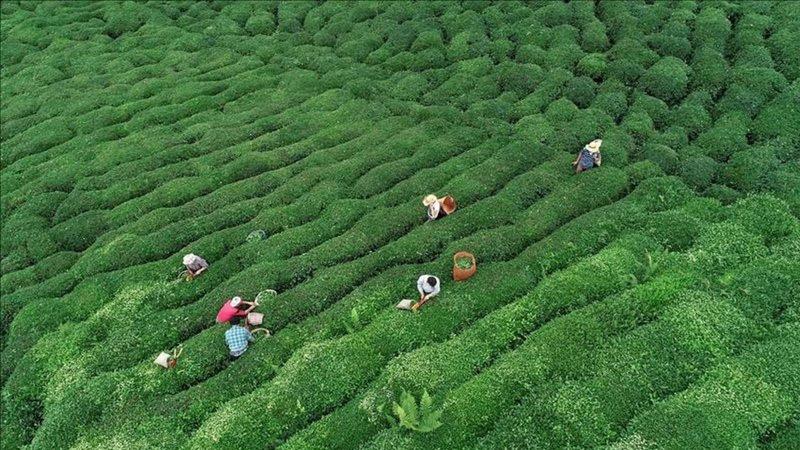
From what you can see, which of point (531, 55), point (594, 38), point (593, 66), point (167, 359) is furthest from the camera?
point (531, 55)

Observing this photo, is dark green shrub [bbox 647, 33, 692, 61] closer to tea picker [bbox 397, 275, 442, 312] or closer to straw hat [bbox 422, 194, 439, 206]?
straw hat [bbox 422, 194, 439, 206]

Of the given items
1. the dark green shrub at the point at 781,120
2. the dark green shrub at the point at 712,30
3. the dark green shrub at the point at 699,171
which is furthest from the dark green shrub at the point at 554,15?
the dark green shrub at the point at 699,171

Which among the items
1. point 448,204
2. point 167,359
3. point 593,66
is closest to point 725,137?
point 593,66

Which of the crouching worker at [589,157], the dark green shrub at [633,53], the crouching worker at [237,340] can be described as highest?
the dark green shrub at [633,53]

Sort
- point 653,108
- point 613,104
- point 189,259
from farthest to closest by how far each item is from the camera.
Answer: point 613,104, point 653,108, point 189,259

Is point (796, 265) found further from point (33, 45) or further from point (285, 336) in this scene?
point (33, 45)

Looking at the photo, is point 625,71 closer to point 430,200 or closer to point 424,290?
point 430,200

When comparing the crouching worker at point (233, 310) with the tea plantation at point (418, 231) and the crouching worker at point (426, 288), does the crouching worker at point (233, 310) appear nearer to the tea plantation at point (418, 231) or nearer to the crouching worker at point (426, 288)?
the tea plantation at point (418, 231)
